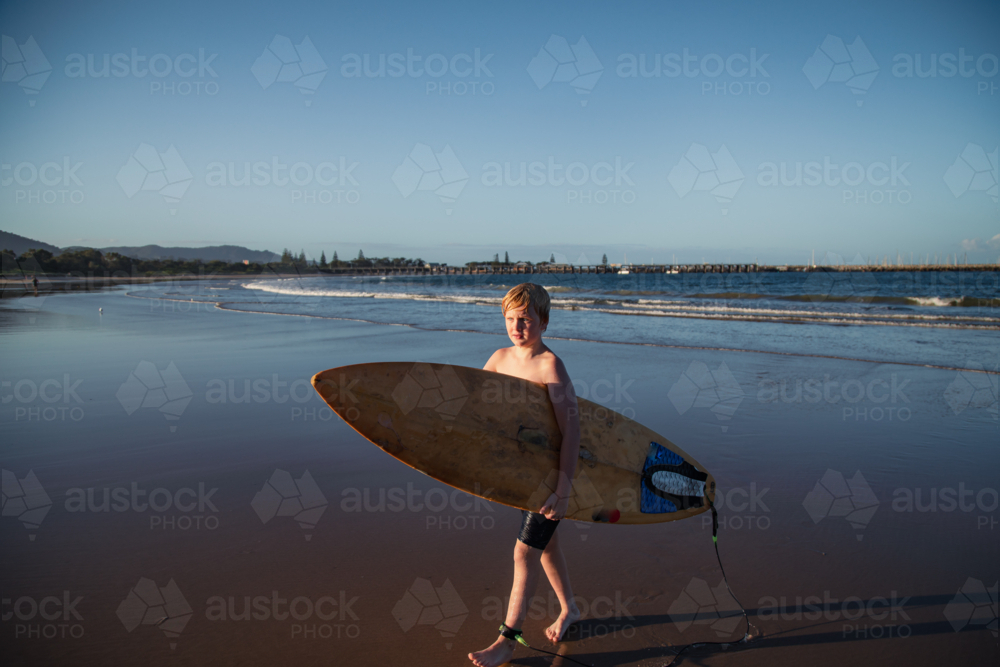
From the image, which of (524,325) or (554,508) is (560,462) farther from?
(524,325)

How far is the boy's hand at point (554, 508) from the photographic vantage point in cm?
202

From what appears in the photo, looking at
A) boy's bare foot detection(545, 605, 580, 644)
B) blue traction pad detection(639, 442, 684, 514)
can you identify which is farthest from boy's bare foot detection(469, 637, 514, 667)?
blue traction pad detection(639, 442, 684, 514)

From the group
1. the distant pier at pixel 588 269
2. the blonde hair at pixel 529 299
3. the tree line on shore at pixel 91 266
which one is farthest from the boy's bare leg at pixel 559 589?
the distant pier at pixel 588 269

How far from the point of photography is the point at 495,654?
2045mm

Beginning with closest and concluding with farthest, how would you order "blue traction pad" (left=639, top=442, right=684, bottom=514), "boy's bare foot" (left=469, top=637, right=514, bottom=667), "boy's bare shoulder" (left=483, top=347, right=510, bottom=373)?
"boy's bare foot" (left=469, top=637, right=514, bottom=667) → "boy's bare shoulder" (left=483, top=347, right=510, bottom=373) → "blue traction pad" (left=639, top=442, right=684, bottom=514)

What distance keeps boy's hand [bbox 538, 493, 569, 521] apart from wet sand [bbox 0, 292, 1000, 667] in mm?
570

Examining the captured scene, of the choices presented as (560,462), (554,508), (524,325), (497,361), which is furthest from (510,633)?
(524,325)

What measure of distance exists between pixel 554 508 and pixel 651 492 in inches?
26.9

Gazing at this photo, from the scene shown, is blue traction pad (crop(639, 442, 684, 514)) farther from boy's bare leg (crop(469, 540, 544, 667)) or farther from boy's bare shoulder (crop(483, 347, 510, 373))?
boy's bare shoulder (crop(483, 347, 510, 373))

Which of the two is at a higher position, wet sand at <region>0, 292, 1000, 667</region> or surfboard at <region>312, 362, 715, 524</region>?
surfboard at <region>312, 362, 715, 524</region>

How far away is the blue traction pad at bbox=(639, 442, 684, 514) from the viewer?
248 cm

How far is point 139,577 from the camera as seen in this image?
2457 mm

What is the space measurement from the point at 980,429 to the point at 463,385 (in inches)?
192

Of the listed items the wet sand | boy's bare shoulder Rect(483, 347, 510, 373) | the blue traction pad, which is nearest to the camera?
the wet sand
